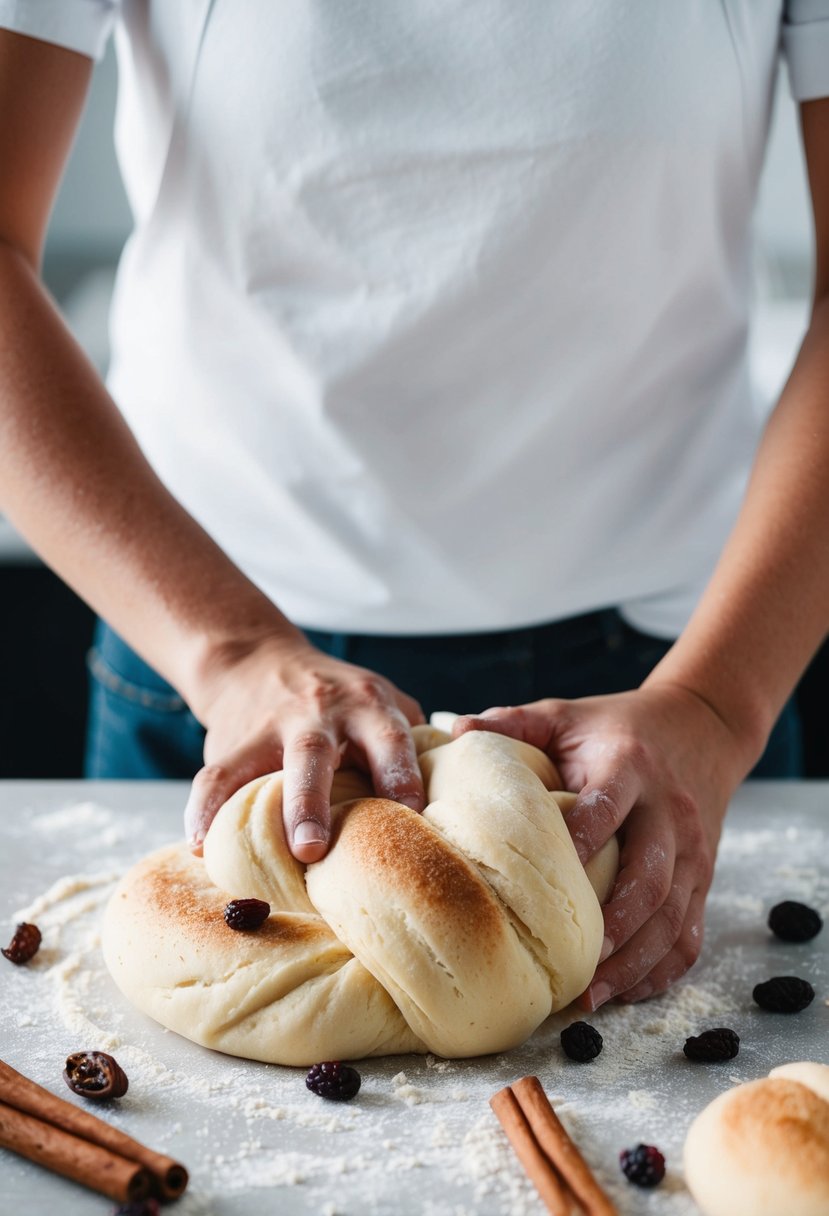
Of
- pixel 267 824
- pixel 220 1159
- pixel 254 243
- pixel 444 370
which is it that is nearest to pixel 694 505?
pixel 444 370

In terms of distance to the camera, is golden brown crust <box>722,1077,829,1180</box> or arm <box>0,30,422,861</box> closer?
golden brown crust <box>722,1077,829,1180</box>

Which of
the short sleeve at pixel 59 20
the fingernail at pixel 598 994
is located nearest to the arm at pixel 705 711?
the fingernail at pixel 598 994

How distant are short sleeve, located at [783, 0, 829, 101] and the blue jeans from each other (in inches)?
25.1

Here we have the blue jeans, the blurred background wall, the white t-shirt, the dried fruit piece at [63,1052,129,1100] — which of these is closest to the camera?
the dried fruit piece at [63,1052,129,1100]

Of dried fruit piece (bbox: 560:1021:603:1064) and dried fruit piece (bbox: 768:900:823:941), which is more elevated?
dried fruit piece (bbox: 560:1021:603:1064)

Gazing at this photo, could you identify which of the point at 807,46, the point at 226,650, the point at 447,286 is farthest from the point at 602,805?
the point at 807,46

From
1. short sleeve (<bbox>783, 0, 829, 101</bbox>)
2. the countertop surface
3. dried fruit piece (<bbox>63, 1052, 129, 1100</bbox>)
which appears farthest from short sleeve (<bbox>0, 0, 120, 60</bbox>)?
dried fruit piece (<bbox>63, 1052, 129, 1100</bbox>)

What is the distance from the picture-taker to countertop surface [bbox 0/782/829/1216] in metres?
0.82

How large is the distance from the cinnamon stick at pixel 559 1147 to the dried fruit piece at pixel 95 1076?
296 millimetres

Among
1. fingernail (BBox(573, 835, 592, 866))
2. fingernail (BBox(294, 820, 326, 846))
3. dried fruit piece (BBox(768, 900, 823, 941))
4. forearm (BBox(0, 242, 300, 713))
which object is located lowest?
dried fruit piece (BBox(768, 900, 823, 941))

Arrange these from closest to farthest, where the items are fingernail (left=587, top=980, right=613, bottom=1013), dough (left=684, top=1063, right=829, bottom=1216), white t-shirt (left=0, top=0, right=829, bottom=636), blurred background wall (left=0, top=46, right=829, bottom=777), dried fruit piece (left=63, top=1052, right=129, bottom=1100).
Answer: dough (left=684, top=1063, right=829, bottom=1216)
dried fruit piece (left=63, top=1052, right=129, bottom=1100)
fingernail (left=587, top=980, right=613, bottom=1013)
white t-shirt (left=0, top=0, right=829, bottom=636)
blurred background wall (left=0, top=46, right=829, bottom=777)

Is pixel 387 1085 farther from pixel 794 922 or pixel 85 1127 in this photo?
pixel 794 922

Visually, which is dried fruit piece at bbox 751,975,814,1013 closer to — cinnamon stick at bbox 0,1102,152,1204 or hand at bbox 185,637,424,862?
hand at bbox 185,637,424,862

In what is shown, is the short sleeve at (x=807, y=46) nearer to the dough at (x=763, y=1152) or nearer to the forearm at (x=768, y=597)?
the forearm at (x=768, y=597)
